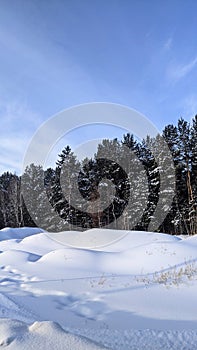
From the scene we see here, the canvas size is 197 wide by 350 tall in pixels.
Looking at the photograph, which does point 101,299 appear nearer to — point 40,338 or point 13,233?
point 40,338

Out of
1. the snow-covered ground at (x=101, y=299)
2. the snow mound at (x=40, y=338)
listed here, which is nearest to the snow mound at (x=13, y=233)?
the snow-covered ground at (x=101, y=299)

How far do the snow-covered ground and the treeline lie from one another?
1730cm

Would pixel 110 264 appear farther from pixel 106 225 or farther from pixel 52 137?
pixel 106 225

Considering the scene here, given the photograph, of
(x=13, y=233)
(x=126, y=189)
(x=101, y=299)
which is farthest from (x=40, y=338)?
(x=126, y=189)

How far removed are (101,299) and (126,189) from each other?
24901 millimetres

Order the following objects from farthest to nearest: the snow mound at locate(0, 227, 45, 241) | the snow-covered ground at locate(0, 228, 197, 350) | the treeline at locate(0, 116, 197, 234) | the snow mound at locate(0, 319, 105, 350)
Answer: the treeline at locate(0, 116, 197, 234)
the snow mound at locate(0, 227, 45, 241)
the snow-covered ground at locate(0, 228, 197, 350)
the snow mound at locate(0, 319, 105, 350)

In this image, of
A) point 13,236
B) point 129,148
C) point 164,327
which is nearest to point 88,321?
point 164,327

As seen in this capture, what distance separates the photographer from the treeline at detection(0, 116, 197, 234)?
27.1 m

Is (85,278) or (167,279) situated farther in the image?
(85,278)

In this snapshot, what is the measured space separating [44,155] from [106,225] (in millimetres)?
20452

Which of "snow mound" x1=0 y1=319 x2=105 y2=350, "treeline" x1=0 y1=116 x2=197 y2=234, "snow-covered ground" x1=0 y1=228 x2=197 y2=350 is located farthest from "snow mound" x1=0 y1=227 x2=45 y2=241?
"snow mound" x1=0 y1=319 x2=105 y2=350

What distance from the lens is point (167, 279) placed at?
20.2 ft

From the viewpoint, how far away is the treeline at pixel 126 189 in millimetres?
27094

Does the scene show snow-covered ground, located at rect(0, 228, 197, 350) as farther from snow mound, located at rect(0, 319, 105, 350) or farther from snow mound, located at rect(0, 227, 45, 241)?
snow mound, located at rect(0, 227, 45, 241)
